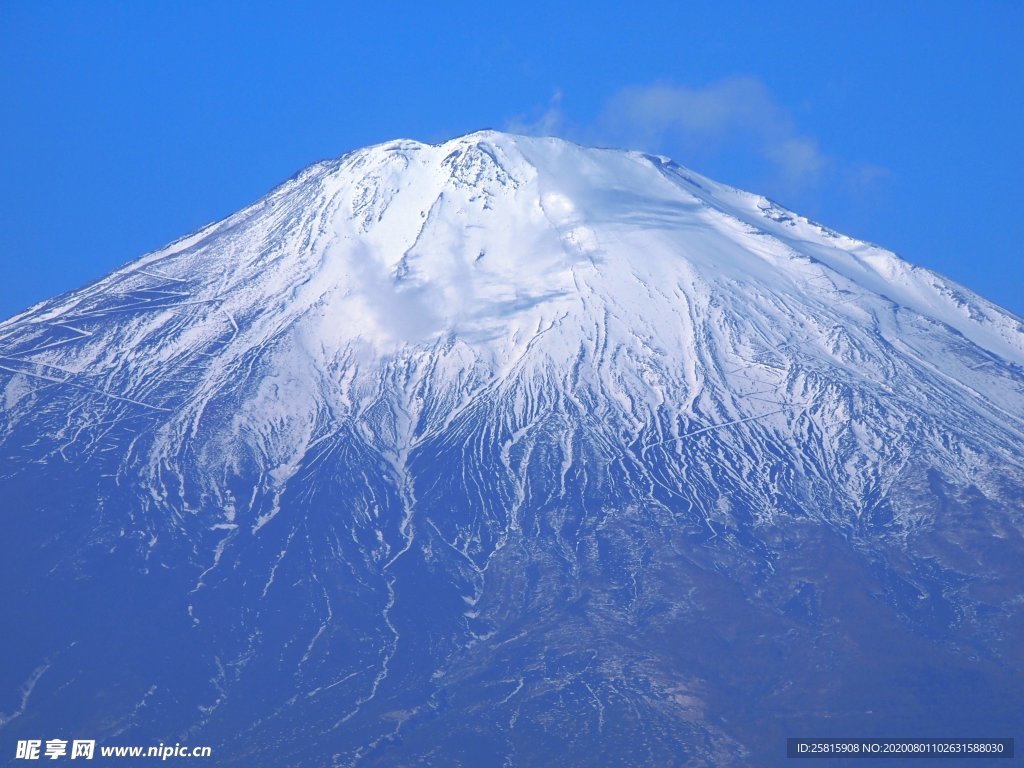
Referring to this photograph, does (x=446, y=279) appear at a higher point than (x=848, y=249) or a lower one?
lower

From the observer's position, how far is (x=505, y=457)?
101438 millimetres

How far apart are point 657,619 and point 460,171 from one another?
47.5m

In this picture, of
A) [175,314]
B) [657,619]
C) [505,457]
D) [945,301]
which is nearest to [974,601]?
[657,619]

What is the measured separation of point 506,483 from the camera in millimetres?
99312

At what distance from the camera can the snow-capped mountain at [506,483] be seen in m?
81.4

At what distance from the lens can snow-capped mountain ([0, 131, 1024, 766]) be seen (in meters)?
81.4

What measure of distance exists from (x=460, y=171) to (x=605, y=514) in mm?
37728

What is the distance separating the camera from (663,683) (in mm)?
82000

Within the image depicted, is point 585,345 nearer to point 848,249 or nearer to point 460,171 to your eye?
point 460,171

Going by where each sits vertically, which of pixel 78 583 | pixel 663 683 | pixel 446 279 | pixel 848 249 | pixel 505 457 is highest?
pixel 848 249

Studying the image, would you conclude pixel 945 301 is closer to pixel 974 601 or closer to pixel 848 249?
pixel 848 249

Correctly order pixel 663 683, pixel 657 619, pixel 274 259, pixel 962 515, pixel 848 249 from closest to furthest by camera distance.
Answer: pixel 663 683
pixel 657 619
pixel 962 515
pixel 274 259
pixel 848 249

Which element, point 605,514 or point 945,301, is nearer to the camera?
point 605,514

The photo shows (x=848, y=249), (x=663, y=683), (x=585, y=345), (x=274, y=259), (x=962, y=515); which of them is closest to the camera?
(x=663, y=683)
